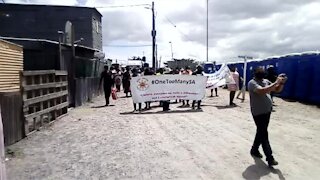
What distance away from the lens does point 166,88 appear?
707 inches

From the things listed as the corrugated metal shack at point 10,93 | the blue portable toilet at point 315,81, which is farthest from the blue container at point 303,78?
the corrugated metal shack at point 10,93

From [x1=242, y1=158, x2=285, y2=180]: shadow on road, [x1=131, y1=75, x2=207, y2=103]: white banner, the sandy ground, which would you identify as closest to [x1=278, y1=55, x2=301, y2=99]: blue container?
[x1=131, y1=75, x2=207, y2=103]: white banner

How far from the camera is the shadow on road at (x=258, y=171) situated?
752cm

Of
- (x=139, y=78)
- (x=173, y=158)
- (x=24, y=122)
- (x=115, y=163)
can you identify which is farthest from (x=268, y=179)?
(x=139, y=78)

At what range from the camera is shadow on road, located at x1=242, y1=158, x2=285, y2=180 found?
7.52 meters

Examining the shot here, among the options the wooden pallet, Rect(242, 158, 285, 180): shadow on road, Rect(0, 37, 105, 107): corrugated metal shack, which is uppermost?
Rect(0, 37, 105, 107): corrugated metal shack

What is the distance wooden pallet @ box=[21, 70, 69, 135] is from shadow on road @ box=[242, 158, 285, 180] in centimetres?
584

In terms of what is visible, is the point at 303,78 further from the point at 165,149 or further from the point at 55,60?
the point at 165,149

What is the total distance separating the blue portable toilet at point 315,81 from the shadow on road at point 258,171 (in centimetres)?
1206

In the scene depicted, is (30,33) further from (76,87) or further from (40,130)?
(40,130)

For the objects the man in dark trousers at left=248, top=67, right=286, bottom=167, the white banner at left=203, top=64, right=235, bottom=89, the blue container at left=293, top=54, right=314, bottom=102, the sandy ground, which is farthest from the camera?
the white banner at left=203, top=64, right=235, bottom=89

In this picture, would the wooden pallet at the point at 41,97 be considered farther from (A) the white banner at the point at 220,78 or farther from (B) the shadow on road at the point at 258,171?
(A) the white banner at the point at 220,78

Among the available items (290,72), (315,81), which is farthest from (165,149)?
(290,72)

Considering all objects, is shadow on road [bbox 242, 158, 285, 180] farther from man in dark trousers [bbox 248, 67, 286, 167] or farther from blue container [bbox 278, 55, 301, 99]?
blue container [bbox 278, 55, 301, 99]
